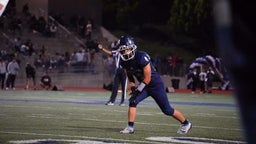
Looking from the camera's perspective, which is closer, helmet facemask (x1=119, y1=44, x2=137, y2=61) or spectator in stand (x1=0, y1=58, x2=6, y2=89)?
helmet facemask (x1=119, y1=44, x2=137, y2=61)

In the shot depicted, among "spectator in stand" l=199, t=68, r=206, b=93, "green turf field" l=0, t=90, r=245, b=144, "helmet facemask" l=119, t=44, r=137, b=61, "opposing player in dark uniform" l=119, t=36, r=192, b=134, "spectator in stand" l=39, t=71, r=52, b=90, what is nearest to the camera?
"green turf field" l=0, t=90, r=245, b=144

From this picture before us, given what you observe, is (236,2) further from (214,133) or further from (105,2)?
(105,2)

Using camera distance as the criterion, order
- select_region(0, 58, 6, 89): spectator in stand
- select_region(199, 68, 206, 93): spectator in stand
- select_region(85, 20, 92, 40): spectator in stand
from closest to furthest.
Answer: select_region(199, 68, 206, 93): spectator in stand, select_region(0, 58, 6, 89): spectator in stand, select_region(85, 20, 92, 40): spectator in stand

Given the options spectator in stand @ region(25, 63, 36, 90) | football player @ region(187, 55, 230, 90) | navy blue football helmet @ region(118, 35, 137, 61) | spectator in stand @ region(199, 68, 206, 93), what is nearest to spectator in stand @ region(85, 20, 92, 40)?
football player @ region(187, 55, 230, 90)

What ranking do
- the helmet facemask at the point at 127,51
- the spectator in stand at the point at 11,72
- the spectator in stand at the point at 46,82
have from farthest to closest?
the spectator in stand at the point at 46,82 → the spectator in stand at the point at 11,72 → the helmet facemask at the point at 127,51

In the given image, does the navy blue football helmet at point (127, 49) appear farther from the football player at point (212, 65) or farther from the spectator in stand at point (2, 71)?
the football player at point (212, 65)

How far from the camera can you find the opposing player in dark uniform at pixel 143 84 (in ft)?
30.1

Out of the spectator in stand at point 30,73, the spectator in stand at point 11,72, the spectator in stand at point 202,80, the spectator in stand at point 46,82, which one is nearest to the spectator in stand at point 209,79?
the spectator in stand at point 202,80

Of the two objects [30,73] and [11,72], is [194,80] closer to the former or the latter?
[30,73]

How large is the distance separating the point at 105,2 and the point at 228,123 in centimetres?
4437

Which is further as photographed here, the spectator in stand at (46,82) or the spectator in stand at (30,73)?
the spectator in stand at (30,73)

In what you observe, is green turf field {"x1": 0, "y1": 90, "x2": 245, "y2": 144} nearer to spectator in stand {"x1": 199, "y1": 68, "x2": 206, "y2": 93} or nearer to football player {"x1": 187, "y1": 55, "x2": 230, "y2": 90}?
spectator in stand {"x1": 199, "y1": 68, "x2": 206, "y2": 93}

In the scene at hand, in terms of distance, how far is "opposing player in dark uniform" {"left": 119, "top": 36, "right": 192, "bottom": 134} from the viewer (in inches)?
362

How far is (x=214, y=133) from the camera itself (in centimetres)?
955
